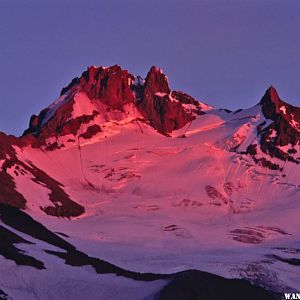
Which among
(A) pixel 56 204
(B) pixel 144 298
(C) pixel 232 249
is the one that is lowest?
(B) pixel 144 298

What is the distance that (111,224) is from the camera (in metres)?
190

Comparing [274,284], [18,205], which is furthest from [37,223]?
[274,284]

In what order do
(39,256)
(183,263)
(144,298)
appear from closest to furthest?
1. (144,298)
2. (39,256)
3. (183,263)

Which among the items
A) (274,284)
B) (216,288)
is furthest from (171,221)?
(216,288)

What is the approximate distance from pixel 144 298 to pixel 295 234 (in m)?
79.5

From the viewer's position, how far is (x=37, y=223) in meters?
169

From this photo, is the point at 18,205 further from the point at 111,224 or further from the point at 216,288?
the point at 216,288

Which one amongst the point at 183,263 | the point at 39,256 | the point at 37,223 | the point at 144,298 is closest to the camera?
the point at 144,298

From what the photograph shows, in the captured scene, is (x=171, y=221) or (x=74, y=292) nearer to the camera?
(x=74, y=292)

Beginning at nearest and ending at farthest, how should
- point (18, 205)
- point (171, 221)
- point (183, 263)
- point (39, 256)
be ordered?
point (39, 256)
point (183, 263)
point (18, 205)
point (171, 221)

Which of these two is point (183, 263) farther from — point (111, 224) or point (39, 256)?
point (111, 224)

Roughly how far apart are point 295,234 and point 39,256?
67.7m

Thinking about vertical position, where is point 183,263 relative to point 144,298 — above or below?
above

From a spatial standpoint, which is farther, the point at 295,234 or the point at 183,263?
the point at 295,234
